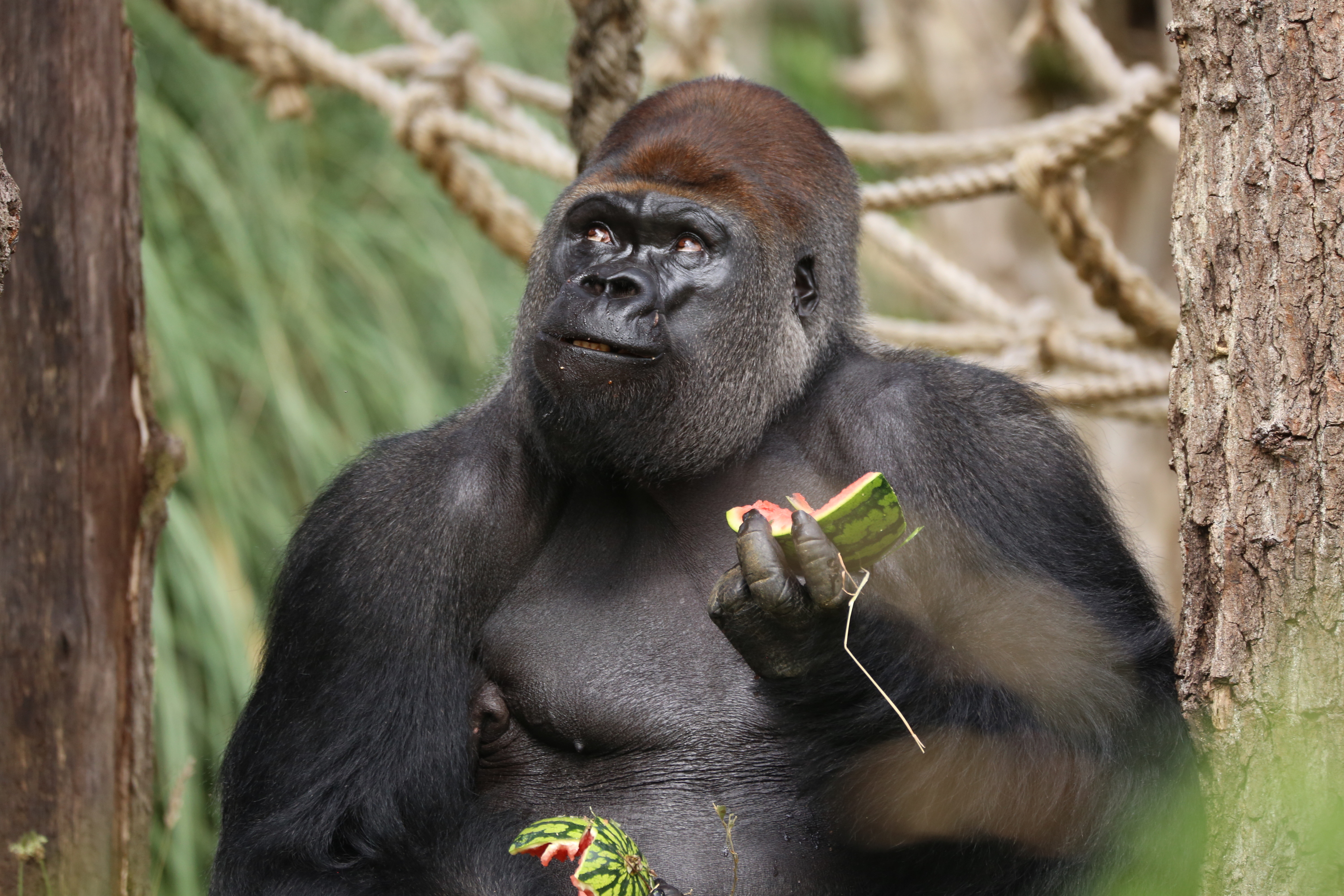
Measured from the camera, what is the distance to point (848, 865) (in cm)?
284

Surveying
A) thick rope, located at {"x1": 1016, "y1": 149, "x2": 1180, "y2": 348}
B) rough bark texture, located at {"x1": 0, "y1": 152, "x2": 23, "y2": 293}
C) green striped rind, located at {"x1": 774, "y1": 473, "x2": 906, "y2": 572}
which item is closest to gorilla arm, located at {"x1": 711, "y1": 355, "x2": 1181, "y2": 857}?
green striped rind, located at {"x1": 774, "y1": 473, "x2": 906, "y2": 572}

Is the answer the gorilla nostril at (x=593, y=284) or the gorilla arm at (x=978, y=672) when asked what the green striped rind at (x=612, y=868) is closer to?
the gorilla arm at (x=978, y=672)

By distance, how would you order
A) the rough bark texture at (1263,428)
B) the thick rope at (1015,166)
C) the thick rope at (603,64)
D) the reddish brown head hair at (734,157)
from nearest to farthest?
the rough bark texture at (1263,428), the reddish brown head hair at (734,157), the thick rope at (603,64), the thick rope at (1015,166)

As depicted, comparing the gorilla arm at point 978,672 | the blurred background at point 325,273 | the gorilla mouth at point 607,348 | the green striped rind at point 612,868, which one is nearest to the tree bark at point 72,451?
the blurred background at point 325,273

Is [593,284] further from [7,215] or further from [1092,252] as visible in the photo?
[1092,252]

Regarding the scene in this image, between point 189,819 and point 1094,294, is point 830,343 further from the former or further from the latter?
point 189,819

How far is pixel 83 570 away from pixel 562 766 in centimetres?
125

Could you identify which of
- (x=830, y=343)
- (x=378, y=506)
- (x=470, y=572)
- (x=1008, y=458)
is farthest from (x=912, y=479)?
(x=378, y=506)

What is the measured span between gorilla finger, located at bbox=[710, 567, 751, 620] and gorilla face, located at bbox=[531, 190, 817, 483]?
1.79 ft

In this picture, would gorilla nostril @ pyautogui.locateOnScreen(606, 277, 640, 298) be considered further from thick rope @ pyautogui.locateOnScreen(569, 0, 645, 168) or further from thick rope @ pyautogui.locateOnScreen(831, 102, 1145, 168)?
thick rope @ pyautogui.locateOnScreen(831, 102, 1145, 168)

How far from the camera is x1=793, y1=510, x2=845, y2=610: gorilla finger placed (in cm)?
238

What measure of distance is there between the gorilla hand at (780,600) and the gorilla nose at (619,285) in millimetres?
598

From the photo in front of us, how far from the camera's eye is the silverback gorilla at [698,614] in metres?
2.64

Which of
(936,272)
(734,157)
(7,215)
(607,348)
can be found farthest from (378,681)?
(936,272)
